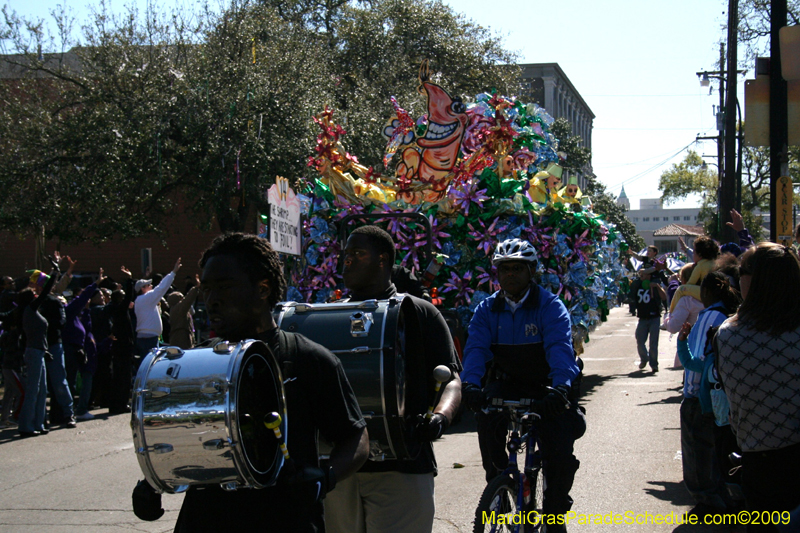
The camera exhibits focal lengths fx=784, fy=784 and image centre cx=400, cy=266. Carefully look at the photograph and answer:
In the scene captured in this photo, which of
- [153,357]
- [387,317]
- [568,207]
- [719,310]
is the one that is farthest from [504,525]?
[568,207]

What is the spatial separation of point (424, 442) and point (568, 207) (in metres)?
7.59

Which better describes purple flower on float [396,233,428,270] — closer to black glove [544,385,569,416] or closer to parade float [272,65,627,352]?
parade float [272,65,627,352]

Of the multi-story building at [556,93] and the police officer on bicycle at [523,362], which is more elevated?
the multi-story building at [556,93]

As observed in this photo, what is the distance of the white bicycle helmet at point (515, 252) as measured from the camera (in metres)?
4.59

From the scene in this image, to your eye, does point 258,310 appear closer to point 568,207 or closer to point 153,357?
point 153,357

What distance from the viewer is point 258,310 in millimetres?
2467

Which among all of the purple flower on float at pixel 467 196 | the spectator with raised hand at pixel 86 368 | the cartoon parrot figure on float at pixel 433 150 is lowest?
the spectator with raised hand at pixel 86 368

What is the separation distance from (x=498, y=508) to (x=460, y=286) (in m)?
5.99

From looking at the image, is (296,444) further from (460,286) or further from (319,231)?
(319,231)

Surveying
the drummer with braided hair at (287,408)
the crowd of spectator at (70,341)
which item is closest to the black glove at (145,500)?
the drummer with braided hair at (287,408)

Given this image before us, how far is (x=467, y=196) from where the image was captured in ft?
33.0

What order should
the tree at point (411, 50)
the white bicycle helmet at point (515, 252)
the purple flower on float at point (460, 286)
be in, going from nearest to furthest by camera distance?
the white bicycle helmet at point (515, 252)
the purple flower on float at point (460, 286)
the tree at point (411, 50)

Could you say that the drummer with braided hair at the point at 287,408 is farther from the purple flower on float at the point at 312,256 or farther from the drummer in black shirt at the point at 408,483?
the purple flower on float at the point at 312,256

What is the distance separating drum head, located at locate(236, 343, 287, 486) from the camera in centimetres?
214
